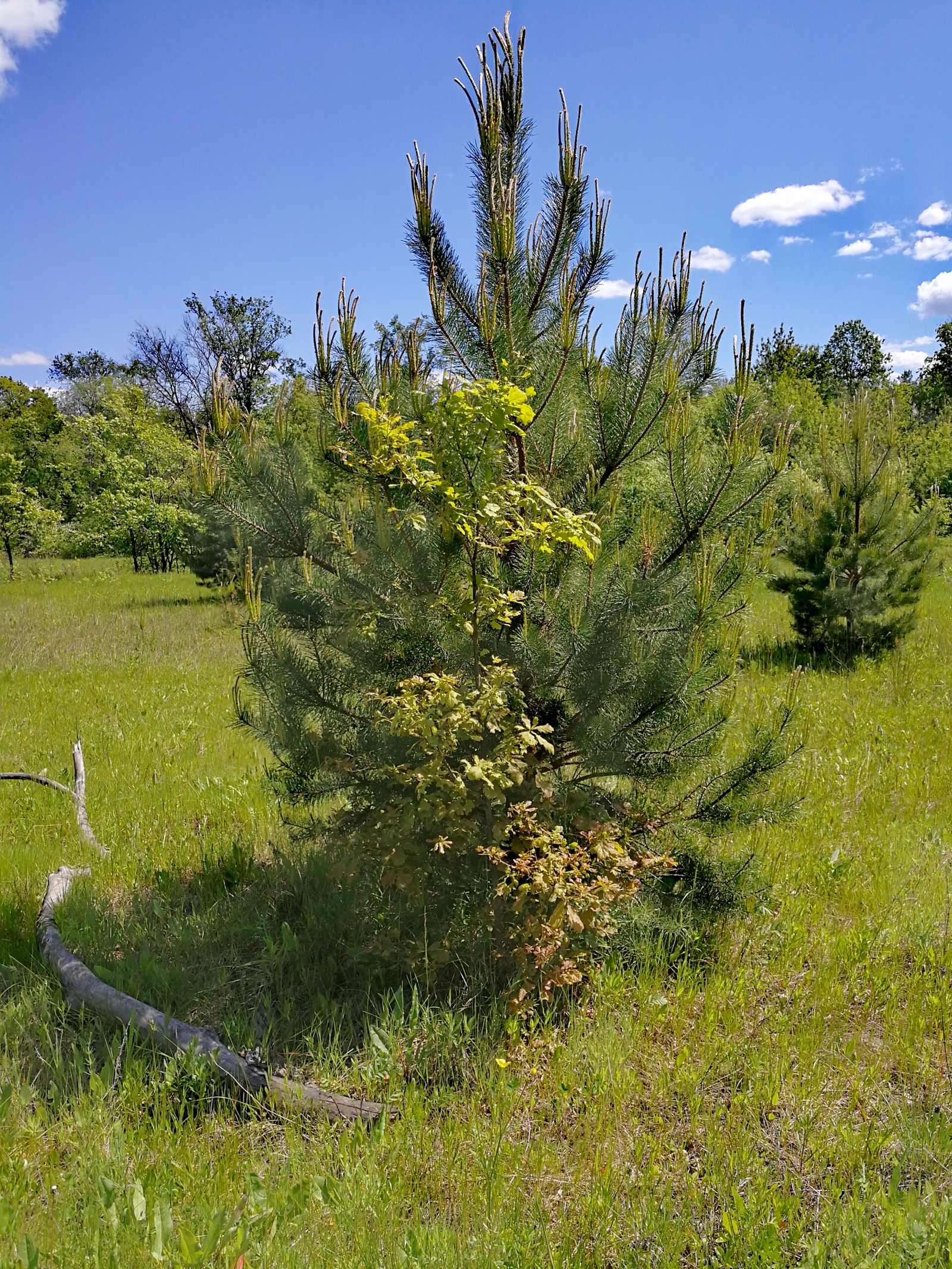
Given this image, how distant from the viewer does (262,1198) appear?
220 cm

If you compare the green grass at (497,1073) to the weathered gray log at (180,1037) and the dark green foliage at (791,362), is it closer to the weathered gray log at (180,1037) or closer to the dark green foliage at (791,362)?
the weathered gray log at (180,1037)

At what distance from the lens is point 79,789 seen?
532 cm

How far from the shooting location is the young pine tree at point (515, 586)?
10.1 feet

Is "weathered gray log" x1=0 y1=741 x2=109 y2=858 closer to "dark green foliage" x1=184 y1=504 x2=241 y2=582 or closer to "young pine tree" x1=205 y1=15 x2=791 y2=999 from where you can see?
"young pine tree" x1=205 y1=15 x2=791 y2=999

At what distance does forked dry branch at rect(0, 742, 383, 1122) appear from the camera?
2691 millimetres

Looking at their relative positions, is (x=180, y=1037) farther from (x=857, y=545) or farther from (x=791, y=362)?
Result: (x=791, y=362)

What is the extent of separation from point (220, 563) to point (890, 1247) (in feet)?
57.3

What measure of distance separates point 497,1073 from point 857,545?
28.4 feet

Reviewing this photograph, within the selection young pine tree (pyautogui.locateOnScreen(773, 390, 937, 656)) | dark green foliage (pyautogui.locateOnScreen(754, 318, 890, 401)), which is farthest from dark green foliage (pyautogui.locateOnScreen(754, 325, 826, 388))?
young pine tree (pyautogui.locateOnScreen(773, 390, 937, 656))

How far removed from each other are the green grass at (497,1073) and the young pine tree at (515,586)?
0.41m

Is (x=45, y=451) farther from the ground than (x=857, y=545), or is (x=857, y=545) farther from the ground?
(x=45, y=451)

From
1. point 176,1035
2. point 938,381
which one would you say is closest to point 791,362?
point 938,381

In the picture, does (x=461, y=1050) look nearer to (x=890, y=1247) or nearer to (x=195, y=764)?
(x=890, y=1247)

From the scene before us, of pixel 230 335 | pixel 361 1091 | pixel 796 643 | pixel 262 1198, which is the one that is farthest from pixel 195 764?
pixel 230 335
